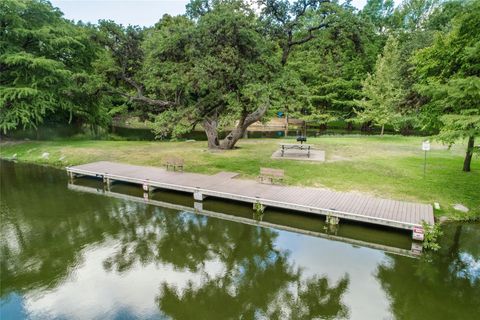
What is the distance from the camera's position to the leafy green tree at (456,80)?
934 cm

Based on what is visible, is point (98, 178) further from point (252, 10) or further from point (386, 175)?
point (386, 175)

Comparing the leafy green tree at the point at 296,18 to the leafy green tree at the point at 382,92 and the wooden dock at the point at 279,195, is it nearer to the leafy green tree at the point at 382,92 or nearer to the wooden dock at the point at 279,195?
the wooden dock at the point at 279,195

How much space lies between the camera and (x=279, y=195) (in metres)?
11.5

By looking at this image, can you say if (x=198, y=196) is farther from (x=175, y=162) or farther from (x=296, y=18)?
Result: (x=296, y=18)

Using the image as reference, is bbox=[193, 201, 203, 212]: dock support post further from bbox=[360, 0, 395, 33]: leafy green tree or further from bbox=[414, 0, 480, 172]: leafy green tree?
bbox=[360, 0, 395, 33]: leafy green tree

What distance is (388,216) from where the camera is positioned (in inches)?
376

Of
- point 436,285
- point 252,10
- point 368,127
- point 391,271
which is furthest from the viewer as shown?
point 368,127

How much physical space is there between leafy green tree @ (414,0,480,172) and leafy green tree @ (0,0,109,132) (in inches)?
761

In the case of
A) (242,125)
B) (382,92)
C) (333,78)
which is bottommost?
(242,125)

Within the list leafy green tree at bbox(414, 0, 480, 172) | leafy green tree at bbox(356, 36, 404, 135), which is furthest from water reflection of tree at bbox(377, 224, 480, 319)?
leafy green tree at bbox(356, 36, 404, 135)

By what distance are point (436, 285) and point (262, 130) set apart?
34.4 m

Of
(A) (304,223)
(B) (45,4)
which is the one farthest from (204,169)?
(B) (45,4)

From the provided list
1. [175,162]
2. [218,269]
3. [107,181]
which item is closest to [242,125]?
[175,162]

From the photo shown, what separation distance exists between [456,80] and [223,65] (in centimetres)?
932
